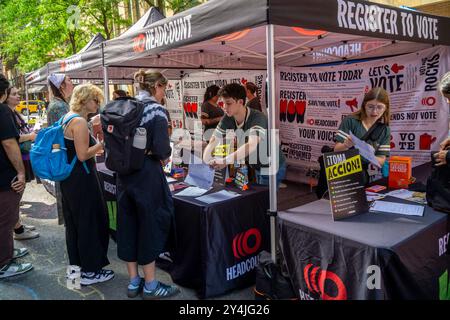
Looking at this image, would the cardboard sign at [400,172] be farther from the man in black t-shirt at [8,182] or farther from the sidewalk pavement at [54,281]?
the man in black t-shirt at [8,182]

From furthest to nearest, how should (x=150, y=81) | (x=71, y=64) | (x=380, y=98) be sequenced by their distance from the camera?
(x=71, y=64) → (x=380, y=98) → (x=150, y=81)

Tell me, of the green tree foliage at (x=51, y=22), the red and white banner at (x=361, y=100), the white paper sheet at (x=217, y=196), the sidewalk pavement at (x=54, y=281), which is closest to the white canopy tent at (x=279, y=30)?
the red and white banner at (x=361, y=100)

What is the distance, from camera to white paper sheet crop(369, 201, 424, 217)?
2318mm

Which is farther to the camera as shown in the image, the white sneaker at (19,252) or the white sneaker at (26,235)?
the white sneaker at (26,235)

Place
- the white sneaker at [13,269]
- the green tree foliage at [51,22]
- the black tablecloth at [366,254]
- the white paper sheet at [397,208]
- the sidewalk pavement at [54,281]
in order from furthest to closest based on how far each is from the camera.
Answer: the green tree foliage at [51,22] → the white sneaker at [13,269] → the sidewalk pavement at [54,281] → the white paper sheet at [397,208] → the black tablecloth at [366,254]

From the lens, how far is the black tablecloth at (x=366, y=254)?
1.85m

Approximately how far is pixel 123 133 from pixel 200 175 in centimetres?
93

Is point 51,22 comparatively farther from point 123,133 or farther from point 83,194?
point 123,133

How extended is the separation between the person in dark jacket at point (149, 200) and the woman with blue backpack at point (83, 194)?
1.34 feet

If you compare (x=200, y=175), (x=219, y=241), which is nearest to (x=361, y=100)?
(x=200, y=175)

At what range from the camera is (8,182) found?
3.25m

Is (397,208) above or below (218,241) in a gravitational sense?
above

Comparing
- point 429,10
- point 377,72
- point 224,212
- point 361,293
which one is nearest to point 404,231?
point 361,293
